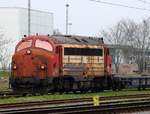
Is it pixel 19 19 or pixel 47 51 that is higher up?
pixel 19 19

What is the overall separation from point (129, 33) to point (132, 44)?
141 inches

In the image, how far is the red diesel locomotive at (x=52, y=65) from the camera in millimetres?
27812

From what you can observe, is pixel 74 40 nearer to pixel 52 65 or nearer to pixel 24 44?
pixel 52 65

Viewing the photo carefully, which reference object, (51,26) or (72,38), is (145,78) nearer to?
(72,38)

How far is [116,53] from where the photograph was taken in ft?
290

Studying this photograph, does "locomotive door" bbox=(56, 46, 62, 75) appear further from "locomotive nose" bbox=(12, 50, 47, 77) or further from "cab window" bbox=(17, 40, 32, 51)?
"cab window" bbox=(17, 40, 32, 51)

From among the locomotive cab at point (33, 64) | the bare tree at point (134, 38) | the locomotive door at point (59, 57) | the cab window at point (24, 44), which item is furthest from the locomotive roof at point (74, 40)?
the bare tree at point (134, 38)

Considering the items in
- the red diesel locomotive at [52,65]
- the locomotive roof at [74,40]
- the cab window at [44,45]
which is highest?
the locomotive roof at [74,40]

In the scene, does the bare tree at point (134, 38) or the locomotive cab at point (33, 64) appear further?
the bare tree at point (134, 38)

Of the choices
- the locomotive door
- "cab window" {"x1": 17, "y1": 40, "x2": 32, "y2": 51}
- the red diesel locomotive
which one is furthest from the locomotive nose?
the locomotive door

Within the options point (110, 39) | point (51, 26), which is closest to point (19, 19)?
point (51, 26)

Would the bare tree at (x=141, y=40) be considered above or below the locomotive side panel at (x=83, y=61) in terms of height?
above

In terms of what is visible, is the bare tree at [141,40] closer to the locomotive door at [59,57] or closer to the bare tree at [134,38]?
the bare tree at [134,38]

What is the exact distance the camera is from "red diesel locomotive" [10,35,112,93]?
27812 mm
